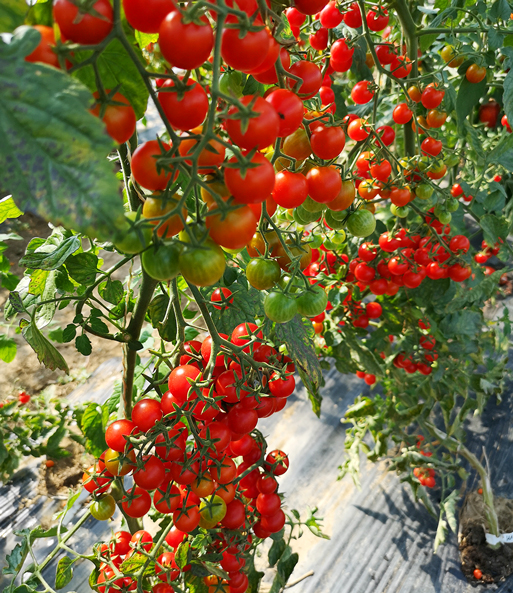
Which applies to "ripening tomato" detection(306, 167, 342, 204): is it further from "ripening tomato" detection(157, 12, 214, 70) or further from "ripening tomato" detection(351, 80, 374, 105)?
"ripening tomato" detection(351, 80, 374, 105)

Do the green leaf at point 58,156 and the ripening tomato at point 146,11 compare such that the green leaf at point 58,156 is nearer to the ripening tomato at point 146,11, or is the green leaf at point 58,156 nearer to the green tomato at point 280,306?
the ripening tomato at point 146,11

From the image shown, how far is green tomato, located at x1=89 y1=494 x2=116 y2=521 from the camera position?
2.19 ft

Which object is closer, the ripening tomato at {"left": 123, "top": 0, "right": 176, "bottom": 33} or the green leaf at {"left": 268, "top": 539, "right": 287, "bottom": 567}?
the ripening tomato at {"left": 123, "top": 0, "right": 176, "bottom": 33}

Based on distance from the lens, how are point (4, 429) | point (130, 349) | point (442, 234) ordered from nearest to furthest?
point (130, 349) < point (442, 234) < point (4, 429)

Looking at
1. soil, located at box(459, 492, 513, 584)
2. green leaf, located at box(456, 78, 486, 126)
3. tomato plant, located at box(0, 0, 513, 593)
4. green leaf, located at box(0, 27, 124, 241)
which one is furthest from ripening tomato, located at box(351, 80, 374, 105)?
soil, located at box(459, 492, 513, 584)

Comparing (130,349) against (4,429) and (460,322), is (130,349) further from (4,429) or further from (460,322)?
(4,429)

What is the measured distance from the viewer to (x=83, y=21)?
10.3 inches

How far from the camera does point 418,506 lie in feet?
5.40

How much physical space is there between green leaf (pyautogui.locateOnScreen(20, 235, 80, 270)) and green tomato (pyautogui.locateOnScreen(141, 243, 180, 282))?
1.09 ft

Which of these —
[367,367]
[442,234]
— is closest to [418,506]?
[367,367]

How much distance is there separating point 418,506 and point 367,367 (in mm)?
666

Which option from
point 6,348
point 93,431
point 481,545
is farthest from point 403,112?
point 481,545

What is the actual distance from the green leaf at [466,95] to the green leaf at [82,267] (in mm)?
880

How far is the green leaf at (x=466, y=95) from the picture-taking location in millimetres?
1034
